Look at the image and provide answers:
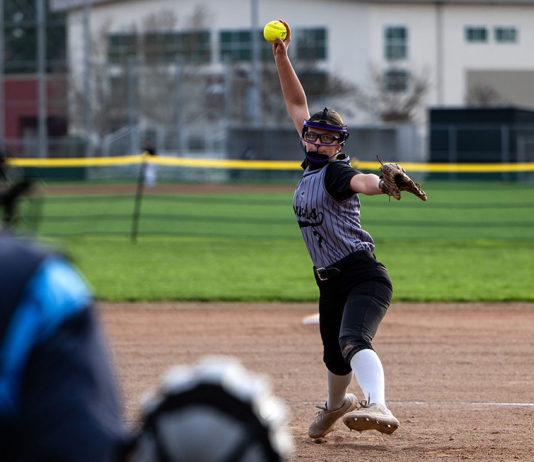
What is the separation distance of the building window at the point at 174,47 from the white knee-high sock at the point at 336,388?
4756cm

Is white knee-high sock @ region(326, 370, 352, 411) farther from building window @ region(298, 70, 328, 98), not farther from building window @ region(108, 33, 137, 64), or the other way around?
building window @ region(108, 33, 137, 64)

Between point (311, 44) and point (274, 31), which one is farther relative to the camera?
point (311, 44)

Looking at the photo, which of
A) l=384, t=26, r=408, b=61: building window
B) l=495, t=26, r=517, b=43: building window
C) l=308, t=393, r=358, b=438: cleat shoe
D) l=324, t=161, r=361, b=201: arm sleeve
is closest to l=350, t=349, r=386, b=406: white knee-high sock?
l=308, t=393, r=358, b=438: cleat shoe

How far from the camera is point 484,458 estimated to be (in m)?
5.52

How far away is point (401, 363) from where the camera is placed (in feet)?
27.8

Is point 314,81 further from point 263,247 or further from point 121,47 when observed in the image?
point 263,247

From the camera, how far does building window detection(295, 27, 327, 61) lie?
2138 inches

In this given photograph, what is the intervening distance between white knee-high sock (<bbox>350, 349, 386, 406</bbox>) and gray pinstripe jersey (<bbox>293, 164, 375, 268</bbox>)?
0.63m

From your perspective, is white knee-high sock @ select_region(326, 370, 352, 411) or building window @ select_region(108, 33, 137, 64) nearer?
white knee-high sock @ select_region(326, 370, 352, 411)

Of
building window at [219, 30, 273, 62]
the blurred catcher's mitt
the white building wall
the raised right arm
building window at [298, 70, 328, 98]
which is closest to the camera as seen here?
the blurred catcher's mitt

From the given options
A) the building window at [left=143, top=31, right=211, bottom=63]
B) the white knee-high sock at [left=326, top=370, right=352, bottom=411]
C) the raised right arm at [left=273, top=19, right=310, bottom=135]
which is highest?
the building window at [left=143, top=31, right=211, bottom=63]

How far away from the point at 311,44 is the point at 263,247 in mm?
38182

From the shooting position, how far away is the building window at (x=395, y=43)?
5556cm

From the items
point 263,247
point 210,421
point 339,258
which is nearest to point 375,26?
point 263,247
